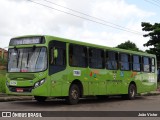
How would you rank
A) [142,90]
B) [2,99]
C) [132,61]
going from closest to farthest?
1. [2,99]
2. [132,61]
3. [142,90]

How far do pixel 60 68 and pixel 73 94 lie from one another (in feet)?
5.02

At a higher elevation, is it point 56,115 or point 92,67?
point 92,67

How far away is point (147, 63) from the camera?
25031 millimetres

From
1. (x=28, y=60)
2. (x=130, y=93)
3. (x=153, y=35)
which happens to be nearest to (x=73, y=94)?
(x=28, y=60)

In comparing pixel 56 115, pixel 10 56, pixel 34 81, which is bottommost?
pixel 56 115

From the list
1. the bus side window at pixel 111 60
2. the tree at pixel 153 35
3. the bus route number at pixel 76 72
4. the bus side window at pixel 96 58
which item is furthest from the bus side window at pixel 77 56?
the tree at pixel 153 35

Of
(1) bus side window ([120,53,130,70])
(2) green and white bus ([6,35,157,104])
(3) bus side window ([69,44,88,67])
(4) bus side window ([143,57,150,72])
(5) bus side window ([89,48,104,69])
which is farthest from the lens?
(4) bus side window ([143,57,150,72])

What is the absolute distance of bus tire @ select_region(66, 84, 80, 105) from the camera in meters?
16.9

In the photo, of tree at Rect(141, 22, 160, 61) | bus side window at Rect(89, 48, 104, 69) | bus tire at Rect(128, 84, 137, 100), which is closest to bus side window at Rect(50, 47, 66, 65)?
bus side window at Rect(89, 48, 104, 69)

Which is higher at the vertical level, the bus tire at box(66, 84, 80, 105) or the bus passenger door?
the bus passenger door

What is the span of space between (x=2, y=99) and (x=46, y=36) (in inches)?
178

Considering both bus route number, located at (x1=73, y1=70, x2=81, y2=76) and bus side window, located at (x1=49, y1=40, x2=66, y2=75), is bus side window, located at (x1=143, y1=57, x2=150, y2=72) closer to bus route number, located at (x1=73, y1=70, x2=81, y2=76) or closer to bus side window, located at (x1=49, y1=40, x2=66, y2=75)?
bus route number, located at (x1=73, y1=70, x2=81, y2=76)

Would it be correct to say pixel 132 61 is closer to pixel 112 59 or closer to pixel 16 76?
pixel 112 59

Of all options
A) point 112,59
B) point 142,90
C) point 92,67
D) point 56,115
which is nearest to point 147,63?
point 142,90
